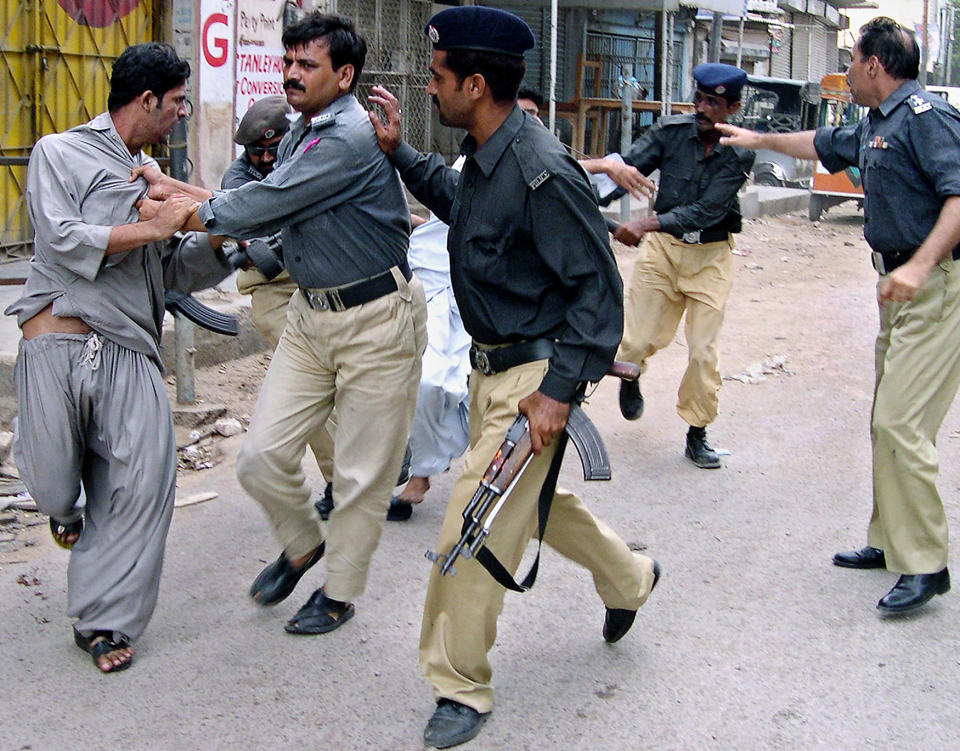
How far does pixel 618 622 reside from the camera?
3.88m

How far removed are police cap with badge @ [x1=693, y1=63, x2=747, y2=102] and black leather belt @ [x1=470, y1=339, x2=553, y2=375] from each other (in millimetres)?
2969

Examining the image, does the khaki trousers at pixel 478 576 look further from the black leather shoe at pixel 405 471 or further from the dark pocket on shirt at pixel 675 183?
the dark pocket on shirt at pixel 675 183

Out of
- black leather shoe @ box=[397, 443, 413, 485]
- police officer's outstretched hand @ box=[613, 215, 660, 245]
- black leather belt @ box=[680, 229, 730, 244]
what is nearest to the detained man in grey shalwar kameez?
black leather shoe @ box=[397, 443, 413, 485]

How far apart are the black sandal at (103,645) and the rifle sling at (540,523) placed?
1.24 meters

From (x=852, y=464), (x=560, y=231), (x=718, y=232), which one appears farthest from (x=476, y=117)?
(x=852, y=464)

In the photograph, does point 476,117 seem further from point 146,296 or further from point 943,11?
point 943,11

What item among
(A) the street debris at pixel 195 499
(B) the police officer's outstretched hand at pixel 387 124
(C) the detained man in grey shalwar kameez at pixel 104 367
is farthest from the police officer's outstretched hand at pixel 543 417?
(A) the street debris at pixel 195 499

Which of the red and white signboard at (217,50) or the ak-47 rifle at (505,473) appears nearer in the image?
the ak-47 rifle at (505,473)

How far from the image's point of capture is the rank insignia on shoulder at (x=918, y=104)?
4.21 metres

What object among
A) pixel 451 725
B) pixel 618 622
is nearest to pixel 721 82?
pixel 618 622

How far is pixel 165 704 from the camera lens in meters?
3.51

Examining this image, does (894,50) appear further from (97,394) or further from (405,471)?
(97,394)

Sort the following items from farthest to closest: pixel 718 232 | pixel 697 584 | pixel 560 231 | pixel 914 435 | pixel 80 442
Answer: pixel 718 232 → pixel 697 584 → pixel 914 435 → pixel 80 442 → pixel 560 231

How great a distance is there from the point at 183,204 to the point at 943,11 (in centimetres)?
5186
